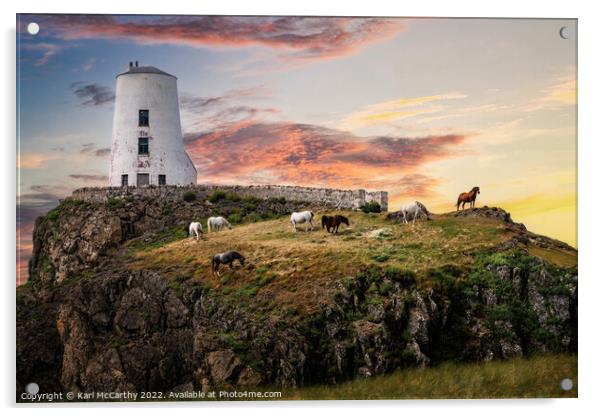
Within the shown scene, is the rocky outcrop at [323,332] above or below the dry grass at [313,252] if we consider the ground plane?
below

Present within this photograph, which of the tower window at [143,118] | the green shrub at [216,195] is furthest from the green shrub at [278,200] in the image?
the tower window at [143,118]

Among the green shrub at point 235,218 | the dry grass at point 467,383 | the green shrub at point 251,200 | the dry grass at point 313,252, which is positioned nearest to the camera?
the dry grass at point 467,383

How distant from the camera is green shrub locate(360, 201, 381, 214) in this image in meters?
20.9

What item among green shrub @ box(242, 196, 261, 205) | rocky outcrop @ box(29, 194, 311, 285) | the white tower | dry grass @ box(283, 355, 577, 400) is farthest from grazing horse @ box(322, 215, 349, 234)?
dry grass @ box(283, 355, 577, 400)

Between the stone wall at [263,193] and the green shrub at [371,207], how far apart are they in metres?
0.07

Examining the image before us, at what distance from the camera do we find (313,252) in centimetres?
1975

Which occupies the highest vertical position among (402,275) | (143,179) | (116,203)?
(143,179)

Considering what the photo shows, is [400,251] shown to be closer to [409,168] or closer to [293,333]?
[409,168]

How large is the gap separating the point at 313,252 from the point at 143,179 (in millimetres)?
5039

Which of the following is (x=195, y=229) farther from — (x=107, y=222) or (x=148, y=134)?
(x=148, y=134)

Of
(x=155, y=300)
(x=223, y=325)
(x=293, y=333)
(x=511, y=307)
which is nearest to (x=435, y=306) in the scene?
(x=511, y=307)

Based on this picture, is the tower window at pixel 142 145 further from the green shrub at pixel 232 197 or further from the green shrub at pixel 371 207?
the green shrub at pixel 371 207

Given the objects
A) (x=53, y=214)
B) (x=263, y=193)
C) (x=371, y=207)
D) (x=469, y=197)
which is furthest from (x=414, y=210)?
(x=53, y=214)

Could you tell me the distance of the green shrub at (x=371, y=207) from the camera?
68.5 ft
